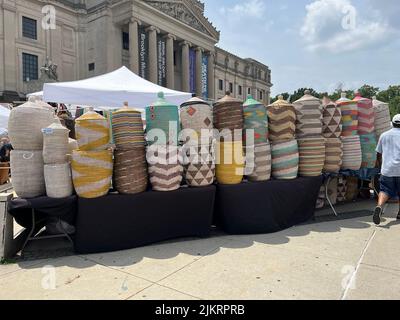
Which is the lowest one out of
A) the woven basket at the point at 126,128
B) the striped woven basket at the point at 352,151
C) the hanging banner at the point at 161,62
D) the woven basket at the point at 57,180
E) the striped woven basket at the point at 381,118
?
the woven basket at the point at 57,180

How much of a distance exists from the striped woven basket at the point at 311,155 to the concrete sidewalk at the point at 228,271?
1.13 meters

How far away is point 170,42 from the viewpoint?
123ft

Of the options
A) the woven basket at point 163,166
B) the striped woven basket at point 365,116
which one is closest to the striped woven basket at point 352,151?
the striped woven basket at point 365,116

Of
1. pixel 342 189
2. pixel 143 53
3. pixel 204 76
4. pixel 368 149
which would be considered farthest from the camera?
pixel 204 76

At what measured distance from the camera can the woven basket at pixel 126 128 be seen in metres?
3.61

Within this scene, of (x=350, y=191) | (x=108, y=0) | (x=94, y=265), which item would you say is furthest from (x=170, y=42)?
(x=94, y=265)

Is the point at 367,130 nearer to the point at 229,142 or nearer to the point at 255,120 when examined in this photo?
the point at 255,120

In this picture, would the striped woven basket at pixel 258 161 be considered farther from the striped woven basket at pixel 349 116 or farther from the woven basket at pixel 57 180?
the woven basket at pixel 57 180

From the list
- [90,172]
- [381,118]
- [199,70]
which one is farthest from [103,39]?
[90,172]

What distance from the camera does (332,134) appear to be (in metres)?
4.91

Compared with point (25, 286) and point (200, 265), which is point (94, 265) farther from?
point (200, 265)

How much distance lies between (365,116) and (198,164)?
3.49m

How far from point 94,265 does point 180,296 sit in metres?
1.21

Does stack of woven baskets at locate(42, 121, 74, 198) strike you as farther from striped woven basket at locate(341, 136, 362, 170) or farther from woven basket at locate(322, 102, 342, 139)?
striped woven basket at locate(341, 136, 362, 170)
